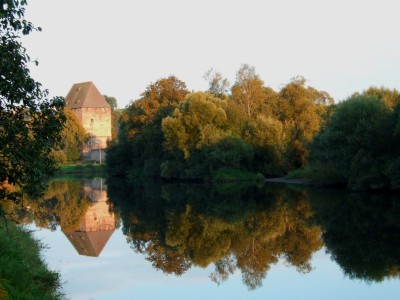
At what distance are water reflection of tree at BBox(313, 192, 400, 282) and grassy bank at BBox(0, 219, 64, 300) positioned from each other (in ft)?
25.5

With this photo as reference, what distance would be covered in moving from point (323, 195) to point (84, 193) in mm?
18980

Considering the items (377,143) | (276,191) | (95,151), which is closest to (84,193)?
(276,191)

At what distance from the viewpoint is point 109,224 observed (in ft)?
84.9

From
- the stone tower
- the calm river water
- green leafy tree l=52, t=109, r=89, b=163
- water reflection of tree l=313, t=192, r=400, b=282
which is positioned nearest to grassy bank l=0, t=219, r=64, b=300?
the calm river water

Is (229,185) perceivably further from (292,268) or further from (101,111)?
(101,111)

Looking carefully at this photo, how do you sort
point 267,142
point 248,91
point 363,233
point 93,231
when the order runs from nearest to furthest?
point 363,233
point 93,231
point 267,142
point 248,91

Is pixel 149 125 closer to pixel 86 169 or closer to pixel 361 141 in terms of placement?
pixel 86 169

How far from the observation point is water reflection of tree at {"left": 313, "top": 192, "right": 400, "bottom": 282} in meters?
14.9

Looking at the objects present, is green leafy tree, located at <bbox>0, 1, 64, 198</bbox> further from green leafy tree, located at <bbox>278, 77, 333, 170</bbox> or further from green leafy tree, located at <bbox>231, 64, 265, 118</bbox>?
green leafy tree, located at <bbox>231, 64, 265, 118</bbox>

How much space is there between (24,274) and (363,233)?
13.5m

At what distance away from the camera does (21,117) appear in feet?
28.9

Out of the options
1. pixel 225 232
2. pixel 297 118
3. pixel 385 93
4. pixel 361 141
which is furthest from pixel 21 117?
pixel 297 118

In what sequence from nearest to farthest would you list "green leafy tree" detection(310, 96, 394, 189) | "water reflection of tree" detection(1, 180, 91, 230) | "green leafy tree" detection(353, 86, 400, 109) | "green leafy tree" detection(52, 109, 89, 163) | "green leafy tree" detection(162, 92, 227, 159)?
"water reflection of tree" detection(1, 180, 91, 230)
"green leafy tree" detection(310, 96, 394, 189)
"green leafy tree" detection(353, 86, 400, 109)
"green leafy tree" detection(162, 92, 227, 159)
"green leafy tree" detection(52, 109, 89, 163)

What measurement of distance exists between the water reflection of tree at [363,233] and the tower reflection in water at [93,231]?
848cm
